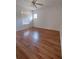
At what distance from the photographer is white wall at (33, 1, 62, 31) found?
6766 millimetres

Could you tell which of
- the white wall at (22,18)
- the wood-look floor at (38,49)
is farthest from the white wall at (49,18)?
the wood-look floor at (38,49)

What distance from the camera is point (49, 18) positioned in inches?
301

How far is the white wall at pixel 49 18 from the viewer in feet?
22.2

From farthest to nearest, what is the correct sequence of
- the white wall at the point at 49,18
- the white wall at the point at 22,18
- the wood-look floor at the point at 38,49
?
the white wall at the point at 22,18 < the white wall at the point at 49,18 < the wood-look floor at the point at 38,49

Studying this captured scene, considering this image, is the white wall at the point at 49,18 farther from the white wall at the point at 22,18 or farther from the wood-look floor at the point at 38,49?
the wood-look floor at the point at 38,49

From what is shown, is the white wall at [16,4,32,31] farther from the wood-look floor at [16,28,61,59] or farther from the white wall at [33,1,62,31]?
the wood-look floor at [16,28,61,59]

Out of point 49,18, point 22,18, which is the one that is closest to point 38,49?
point 49,18

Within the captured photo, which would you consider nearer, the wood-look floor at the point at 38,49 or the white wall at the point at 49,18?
the wood-look floor at the point at 38,49
